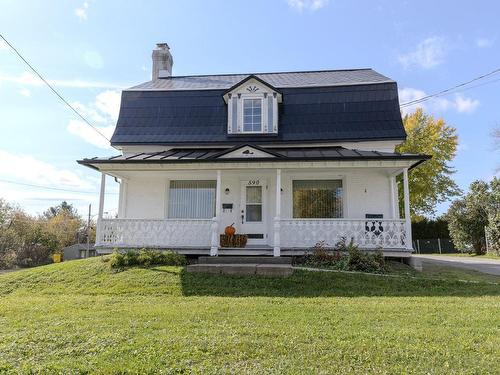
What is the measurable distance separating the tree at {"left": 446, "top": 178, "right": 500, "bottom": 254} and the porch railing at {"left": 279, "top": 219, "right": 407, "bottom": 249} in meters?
15.4

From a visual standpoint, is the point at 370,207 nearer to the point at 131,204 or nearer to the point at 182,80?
the point at 131,204

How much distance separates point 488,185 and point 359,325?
974 inches

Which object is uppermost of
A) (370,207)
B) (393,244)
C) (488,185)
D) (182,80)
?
(182,80)

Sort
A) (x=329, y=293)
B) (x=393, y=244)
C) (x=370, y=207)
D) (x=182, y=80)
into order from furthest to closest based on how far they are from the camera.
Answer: (x=182, y=80) < (x=370, y=207) < (x=393, y=244) < (x=329, y=293)

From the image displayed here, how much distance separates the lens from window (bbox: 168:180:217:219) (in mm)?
13188

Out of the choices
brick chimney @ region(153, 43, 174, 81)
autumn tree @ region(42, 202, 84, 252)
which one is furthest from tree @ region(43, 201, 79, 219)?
brick chimney @ region(153, 43, 174, 81)

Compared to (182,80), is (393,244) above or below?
below

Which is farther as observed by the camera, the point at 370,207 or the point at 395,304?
the point at 370,207

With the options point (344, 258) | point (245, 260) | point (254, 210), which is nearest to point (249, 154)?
point (254, 210)

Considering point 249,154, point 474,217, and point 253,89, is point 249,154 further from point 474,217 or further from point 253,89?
point 474,217

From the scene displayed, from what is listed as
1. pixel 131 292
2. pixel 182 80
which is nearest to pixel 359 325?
pixel 131 292

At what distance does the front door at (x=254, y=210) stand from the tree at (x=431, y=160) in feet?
58.9

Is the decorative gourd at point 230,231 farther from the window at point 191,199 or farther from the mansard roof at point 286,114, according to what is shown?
the mansard roof at point 286,114

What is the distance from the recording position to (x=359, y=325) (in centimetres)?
534
